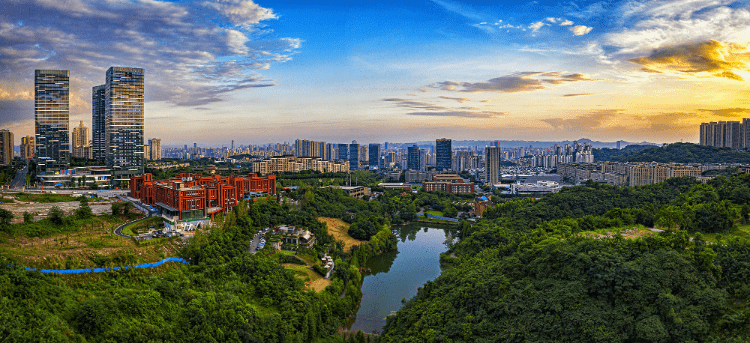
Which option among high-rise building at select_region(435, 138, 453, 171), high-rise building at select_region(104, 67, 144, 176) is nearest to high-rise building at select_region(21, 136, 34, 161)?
high-rise building at select_region(104, 67, 144, 176)

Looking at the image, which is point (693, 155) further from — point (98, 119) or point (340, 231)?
point (98, 119)

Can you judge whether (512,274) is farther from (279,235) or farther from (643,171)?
(643,171)

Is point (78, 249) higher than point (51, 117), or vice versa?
point (51, 117)

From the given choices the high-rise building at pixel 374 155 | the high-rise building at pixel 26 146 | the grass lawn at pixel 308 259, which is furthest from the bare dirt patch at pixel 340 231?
the high-rise building at pixel 374 155

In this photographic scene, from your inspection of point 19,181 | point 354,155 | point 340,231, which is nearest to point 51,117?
point 19,181

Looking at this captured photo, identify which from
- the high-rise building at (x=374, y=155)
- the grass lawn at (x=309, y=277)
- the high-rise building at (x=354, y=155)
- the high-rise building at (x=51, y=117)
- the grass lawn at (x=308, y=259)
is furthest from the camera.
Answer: the high-rise building at (x=374, y=155)

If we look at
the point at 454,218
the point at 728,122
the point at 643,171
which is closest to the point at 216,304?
the point at 454,218

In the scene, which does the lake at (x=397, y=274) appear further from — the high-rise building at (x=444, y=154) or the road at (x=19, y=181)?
the high-rise building at (x=444, y=154)
